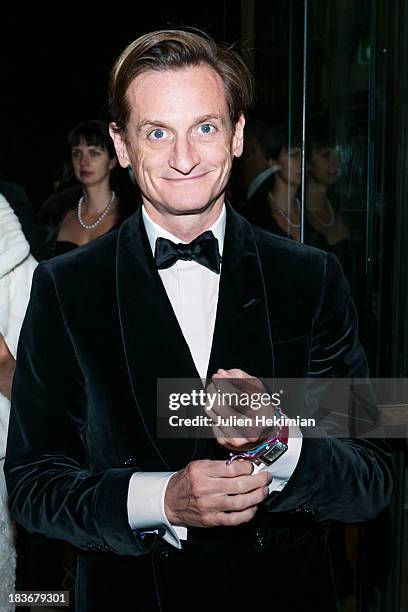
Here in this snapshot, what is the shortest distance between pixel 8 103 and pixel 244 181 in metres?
5.73

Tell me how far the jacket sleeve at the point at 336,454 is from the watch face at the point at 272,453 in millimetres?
72

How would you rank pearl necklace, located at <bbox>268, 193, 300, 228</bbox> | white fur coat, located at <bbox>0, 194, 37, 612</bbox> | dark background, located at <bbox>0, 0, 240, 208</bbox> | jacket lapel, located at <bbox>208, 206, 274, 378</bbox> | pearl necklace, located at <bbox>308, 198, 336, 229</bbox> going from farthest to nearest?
dark background, located at <bbox>0, 0, 240, 208</bbox> → pearl necklace, located at <bbox>268, 193, 300, 228</bbox> → pearl necklace, located at <bbox>308, 198, 336, 229</bbox> → white fur coat, located at <bbox>0, 194, 37, 612</bbox> → jacket lapel, located at <bbox>208, 206, 274, 378</bbox>

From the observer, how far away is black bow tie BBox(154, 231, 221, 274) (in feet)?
5.62

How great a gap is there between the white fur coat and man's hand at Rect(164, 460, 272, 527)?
1017 mm

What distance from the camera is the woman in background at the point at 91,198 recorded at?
14.8ft

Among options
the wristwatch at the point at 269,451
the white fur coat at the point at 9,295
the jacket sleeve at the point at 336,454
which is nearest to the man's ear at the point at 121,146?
the jacket sleeve at the point at 336,454

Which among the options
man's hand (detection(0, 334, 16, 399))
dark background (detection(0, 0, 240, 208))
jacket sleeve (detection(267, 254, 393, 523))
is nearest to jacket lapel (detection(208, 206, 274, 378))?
jacket sleeve (detection(267, 254, 393, 523))

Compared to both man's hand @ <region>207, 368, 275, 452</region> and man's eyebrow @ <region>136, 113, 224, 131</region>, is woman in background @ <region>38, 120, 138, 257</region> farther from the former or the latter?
man's hand @ <region>207, 368, 275, 452</region>

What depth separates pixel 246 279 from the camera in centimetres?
175

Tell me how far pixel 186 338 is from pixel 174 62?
503mm

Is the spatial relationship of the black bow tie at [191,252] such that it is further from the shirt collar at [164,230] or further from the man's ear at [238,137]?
the man's ear at [238,137]

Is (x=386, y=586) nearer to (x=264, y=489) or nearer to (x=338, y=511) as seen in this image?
(x=338, y=511)

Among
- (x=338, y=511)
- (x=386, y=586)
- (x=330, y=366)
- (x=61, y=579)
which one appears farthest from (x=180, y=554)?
(x=61, y=579)

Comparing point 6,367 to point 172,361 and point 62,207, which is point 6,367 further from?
point 62,207
